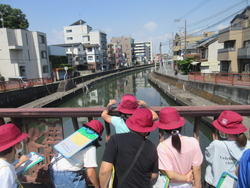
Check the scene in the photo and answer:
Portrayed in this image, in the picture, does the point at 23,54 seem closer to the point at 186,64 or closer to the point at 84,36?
the point at 186,64

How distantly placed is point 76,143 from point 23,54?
28.9 meters

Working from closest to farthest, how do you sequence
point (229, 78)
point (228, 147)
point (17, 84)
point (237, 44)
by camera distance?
point (228, 147)
point (229, 78)
point (17, 84)
point (237, 44)

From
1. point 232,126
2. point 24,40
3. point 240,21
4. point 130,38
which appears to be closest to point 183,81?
point 240,21

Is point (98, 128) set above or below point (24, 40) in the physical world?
below

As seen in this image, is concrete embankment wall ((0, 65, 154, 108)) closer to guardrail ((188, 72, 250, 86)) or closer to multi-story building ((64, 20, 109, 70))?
guardrail ((188, 72, 250, 86))

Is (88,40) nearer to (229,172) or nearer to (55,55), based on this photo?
(55,55)

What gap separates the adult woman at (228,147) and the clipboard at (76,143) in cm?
111

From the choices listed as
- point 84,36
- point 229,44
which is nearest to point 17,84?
point 229,44

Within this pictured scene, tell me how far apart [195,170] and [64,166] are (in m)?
1.22

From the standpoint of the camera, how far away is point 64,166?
5.59ft

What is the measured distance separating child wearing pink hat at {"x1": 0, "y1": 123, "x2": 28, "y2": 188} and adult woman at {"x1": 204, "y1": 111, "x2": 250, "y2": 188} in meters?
1.72

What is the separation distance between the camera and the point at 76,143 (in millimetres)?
1642

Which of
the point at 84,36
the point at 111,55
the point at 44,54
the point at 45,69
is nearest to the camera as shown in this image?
the point at 44,54

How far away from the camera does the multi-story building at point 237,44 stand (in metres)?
17.0
